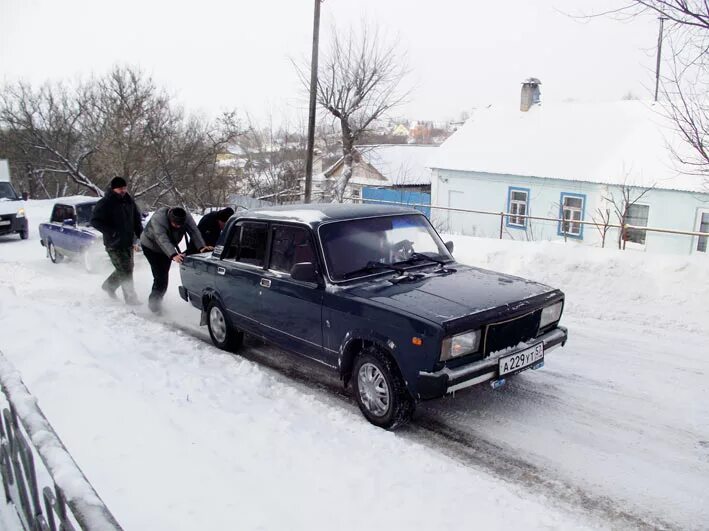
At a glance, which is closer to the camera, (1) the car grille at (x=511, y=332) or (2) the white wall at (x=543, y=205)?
(1) the car grille at (x=511, y=332)

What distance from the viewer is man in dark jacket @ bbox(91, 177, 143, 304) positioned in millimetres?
8359

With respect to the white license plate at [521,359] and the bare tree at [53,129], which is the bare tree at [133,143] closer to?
the bare tree at [53,129]

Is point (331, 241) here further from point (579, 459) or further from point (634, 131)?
point (634, 131)

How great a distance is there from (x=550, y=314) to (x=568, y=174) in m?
17.1

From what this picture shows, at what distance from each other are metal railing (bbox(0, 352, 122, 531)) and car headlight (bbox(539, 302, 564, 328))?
12.5 ft

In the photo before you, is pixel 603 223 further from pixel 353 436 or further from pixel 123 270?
pixel 353 436

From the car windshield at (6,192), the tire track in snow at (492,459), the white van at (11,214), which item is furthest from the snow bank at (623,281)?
the car windshield at (6,192)

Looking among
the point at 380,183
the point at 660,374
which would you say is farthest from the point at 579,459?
the point at 380,183

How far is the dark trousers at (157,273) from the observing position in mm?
8219

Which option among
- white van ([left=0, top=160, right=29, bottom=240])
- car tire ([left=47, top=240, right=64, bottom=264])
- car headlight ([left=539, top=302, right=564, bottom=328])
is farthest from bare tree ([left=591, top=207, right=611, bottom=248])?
white van ([left=0, top=160, right=29, bottom=240])

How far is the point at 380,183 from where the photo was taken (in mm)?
41094

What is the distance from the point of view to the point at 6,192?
56.9ft

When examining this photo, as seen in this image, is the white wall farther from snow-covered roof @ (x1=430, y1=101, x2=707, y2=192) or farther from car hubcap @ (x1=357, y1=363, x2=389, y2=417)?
car hubcap @ (x1=357, y1=363, x2=389, y2=417)

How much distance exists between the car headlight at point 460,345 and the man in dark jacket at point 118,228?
20.2ft
